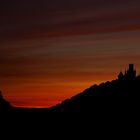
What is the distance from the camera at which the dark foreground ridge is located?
9731 cm

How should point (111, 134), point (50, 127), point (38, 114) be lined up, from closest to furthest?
point (111, 134)
point (50, 127)
point (38, 114)

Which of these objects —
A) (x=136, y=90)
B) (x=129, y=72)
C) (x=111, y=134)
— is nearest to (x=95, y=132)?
(x=111, y=134)

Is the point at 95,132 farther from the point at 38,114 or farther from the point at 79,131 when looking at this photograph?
the point at 38,114

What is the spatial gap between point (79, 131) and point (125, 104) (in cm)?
812

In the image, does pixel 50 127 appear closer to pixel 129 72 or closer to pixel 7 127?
pixel 7 127

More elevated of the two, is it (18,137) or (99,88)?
(99,88)

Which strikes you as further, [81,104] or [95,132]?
[81,104]

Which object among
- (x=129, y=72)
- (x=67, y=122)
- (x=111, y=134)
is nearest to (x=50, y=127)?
(x=67, y=122)

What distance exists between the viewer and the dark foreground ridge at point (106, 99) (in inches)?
3831

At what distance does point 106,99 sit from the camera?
329ft

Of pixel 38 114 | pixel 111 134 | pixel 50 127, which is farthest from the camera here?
pixel 38 114

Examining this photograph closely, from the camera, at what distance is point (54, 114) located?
338ft

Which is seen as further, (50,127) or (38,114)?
(38,114)

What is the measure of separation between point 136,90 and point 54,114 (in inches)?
555
